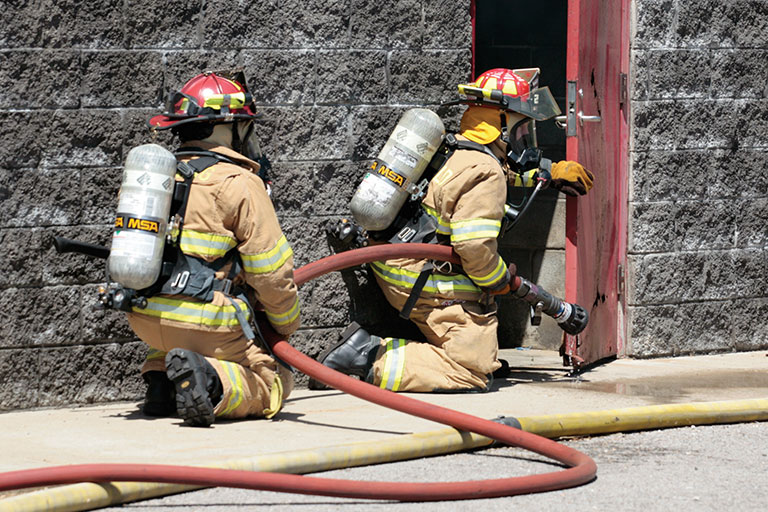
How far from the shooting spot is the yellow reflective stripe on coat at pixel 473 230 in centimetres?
634

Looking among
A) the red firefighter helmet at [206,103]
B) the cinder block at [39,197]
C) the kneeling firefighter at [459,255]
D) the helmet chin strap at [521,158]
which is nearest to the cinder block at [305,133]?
the kneeling firefighter at [459,255]

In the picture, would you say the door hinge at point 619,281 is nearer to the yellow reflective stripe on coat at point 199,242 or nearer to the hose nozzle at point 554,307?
the hose nozzle at point 554,307

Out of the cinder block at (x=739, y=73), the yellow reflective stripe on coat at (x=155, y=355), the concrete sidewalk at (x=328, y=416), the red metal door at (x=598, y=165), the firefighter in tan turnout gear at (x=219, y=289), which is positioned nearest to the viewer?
the concrete sidewalk at (x=328, y=416)

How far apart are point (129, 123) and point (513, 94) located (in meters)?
2.11

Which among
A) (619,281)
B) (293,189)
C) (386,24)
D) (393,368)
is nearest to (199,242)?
(293,189)

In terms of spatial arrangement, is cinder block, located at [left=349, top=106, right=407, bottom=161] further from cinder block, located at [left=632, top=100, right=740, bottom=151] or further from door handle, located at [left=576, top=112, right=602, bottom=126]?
cinder block, located at [left=632, top=100, right=740, bottom=151]

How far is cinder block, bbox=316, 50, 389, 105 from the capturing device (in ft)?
21.8

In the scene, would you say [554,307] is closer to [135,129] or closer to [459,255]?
[459,255]

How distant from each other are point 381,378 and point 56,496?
2604 millimetres

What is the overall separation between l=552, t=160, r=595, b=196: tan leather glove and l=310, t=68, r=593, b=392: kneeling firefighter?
0.04 feet

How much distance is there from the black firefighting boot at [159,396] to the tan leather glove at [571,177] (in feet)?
8.24

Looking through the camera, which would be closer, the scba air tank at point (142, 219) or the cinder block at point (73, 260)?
the scba air tank at point (142, 219)

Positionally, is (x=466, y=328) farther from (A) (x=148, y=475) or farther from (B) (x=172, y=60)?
(A) (x=148, y=475)

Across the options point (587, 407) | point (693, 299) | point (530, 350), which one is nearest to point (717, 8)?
point (693, 299)
